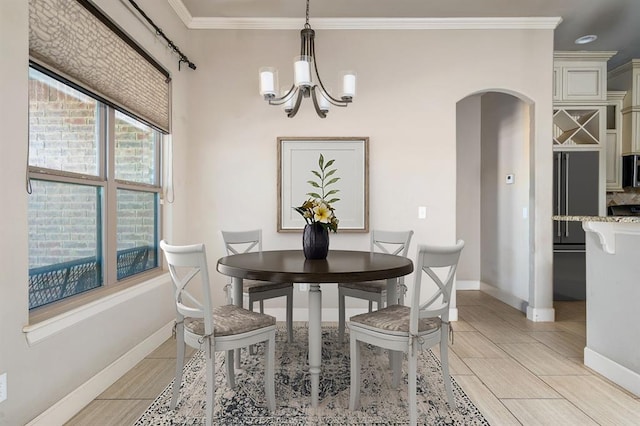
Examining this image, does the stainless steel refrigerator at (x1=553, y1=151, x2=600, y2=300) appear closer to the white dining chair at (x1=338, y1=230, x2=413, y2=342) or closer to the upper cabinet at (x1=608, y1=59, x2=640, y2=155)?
the upper cabinet at (x1=608, y1=59, x2=640, y2=155)

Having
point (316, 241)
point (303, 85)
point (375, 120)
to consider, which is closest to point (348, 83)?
point (303, 85)

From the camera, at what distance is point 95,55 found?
2.17 meters

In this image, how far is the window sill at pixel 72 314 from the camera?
1759 mm

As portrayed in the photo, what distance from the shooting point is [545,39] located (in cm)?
372

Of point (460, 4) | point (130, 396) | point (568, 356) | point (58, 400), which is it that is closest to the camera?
point (58, 400)

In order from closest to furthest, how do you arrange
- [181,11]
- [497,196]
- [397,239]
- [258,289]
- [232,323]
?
[232,323]
[258,289]
[397,239]
[181,11]
[497,196]

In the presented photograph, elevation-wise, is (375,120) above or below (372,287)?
above

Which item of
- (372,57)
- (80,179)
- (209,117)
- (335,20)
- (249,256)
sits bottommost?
(249,256)

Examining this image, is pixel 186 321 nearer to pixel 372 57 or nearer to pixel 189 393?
pixel 189 393

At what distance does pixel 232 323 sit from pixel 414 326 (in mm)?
914

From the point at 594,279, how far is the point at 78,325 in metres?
3.24

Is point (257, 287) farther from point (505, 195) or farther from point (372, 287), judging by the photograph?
point (505, 195)

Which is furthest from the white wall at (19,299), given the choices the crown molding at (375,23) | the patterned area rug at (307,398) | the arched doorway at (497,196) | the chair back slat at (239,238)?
the arched doorway at (497,196)

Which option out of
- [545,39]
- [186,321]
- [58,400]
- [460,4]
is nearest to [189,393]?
[186,321]
